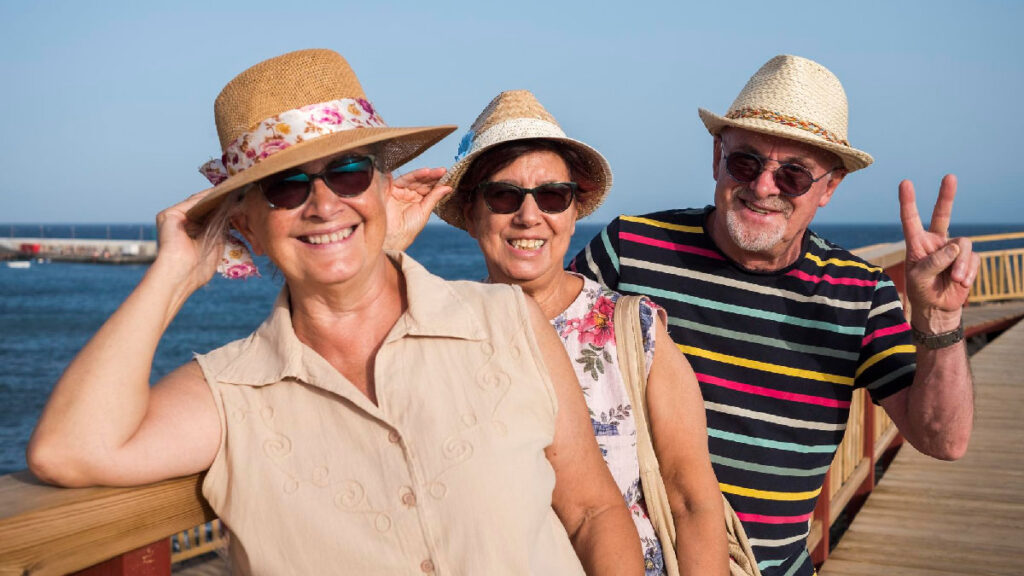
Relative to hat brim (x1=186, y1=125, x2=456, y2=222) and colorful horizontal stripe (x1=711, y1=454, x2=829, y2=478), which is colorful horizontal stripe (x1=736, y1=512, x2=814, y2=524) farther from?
hat brim (x1=186, y1=125, x2=456, y2=222)

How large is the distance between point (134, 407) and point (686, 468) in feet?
4.33

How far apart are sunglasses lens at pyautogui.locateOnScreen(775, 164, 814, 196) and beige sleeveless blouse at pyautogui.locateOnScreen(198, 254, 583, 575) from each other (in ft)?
4.16

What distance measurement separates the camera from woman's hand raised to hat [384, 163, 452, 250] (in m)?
2.40

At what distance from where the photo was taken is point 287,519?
1.74 meters

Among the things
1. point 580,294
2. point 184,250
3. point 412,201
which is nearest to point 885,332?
point 580,294

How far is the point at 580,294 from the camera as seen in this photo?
2537mm

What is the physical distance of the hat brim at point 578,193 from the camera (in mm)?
2578

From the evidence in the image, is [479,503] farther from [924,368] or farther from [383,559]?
[924,368]

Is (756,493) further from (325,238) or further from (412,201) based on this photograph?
(325,238)

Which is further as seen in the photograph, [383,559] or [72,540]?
[383,559]

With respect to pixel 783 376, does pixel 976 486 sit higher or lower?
lower

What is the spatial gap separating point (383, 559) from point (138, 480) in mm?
468

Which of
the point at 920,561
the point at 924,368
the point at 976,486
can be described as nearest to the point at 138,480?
the point at 924,368

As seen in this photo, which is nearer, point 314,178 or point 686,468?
point 314,178
